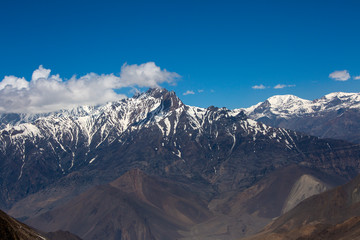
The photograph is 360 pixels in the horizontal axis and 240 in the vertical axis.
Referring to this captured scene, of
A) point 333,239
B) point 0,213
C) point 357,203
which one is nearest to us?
point 0,213

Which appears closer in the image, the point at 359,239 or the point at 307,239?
the point at 359,239

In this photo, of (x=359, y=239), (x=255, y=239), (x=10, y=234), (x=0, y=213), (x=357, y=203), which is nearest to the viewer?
(x=10, y=234)

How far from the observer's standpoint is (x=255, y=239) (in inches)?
6841

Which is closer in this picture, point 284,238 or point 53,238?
point 284,238

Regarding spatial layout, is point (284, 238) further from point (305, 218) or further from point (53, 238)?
point (53, 238)

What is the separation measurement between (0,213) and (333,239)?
98366 mm

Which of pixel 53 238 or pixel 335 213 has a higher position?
pixel 53 238

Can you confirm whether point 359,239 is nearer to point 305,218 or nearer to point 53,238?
point 305,218

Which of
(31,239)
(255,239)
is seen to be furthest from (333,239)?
(31,239)

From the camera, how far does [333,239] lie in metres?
145

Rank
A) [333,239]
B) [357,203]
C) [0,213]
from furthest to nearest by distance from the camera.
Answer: [357,203], [333,239], [0,213]

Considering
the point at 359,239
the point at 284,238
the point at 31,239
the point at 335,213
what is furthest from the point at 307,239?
the point at 31,239

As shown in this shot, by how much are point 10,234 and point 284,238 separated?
9446cm

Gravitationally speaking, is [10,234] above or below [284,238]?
above
